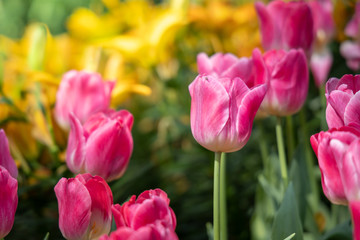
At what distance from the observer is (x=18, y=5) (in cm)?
241

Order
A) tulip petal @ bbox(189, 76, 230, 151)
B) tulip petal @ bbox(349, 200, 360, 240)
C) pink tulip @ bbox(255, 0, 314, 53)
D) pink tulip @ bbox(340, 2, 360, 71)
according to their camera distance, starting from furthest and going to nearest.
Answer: pink tulip @ bbox(340, 2, 360, 71) → pink tulip @ bbox(255, 0, 314, 53) → tulip petal @ bbox(189, 76, 230, 151) → tulip petal @ bbox(349, 200, 360, 240)

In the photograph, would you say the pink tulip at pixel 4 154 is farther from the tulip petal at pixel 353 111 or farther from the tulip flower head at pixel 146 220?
the tulip petal at pixel 353 111

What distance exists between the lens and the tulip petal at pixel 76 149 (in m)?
0.45

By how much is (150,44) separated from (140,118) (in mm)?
188

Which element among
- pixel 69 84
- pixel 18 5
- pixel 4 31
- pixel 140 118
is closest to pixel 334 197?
pixel 69 84

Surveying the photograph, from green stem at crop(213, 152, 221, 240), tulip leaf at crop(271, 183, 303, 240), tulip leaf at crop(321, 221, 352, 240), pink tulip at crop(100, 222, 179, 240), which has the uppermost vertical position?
pink tulip at crop(100, 222, 179, 240)

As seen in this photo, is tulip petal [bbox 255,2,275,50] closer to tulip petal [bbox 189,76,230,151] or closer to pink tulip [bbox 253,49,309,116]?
pink tulip [bbox 253,49,309,116]

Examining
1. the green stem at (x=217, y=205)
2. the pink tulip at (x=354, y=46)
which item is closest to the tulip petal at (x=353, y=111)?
the green stem at (x=217, y=205)

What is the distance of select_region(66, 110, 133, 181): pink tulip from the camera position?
0.44 m

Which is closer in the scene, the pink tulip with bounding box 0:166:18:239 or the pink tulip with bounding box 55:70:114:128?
the pink tulip with bounding box 0:166:18:239

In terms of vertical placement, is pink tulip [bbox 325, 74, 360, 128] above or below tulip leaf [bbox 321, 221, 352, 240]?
above

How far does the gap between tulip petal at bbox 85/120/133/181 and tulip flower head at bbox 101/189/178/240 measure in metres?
0.12

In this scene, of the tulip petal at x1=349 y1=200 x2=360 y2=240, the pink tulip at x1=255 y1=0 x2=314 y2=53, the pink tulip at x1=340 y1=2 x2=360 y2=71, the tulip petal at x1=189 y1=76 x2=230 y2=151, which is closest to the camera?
the tulip petal at x1=349 y1=200 x2=360 y2=240

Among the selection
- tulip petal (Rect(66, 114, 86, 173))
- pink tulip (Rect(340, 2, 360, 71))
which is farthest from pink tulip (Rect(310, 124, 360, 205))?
pink tulip (Rect(340, 2, 360, 71))
